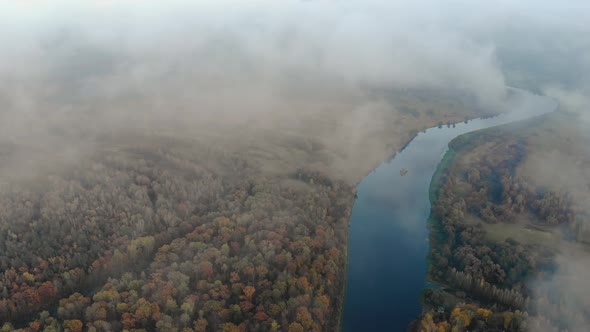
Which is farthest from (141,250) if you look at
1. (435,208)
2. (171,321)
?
(435,208)

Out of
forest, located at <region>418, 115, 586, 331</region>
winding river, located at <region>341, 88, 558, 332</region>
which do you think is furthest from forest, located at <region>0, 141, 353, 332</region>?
forest, located at <region>418, 115, 586, 331</region>

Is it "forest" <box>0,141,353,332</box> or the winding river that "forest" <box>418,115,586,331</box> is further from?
"forest" <box>0,141,353,332</box>

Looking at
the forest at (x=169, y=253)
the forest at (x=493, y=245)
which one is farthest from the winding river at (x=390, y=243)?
the forest at (x=169, y=253)

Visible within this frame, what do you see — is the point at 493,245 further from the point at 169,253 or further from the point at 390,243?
the point at 169,253

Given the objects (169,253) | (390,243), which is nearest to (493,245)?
(390,243)

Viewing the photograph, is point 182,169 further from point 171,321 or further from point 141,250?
point 171,321

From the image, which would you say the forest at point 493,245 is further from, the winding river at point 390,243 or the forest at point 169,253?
the forest at point 169,253
